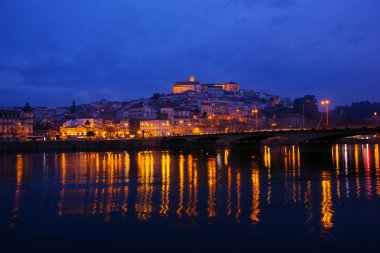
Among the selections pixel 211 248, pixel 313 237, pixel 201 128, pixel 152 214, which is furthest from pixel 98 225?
pixel 201 128

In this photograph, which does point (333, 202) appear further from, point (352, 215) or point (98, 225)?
point (98, 225)

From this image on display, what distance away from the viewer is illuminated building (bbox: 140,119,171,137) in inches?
6353

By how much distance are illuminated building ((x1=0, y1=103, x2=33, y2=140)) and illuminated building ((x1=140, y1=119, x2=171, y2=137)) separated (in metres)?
40.2

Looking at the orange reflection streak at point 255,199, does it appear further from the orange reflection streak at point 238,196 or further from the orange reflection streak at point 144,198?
the orange reflection streak at point 144,198

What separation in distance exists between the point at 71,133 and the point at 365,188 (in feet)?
503

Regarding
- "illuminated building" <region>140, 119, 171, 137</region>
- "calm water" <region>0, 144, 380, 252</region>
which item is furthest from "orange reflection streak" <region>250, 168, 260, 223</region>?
"illuminated building" <region>140, 119, 171, 137</region>

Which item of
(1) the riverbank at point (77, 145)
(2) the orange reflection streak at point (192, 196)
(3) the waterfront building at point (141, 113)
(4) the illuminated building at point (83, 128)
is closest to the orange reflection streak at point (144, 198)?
(2) the orange reflection streak at point (192, 196)

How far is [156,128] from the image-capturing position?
536 ft

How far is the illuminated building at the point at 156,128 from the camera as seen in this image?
161 m

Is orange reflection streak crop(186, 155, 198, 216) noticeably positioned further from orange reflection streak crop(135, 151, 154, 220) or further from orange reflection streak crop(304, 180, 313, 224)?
orange reflection streak crop(304, 180, 313, 224)

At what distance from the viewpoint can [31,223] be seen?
731 inches

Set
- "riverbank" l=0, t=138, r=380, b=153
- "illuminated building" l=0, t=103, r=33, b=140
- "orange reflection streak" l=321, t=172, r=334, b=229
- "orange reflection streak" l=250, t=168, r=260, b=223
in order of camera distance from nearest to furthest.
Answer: "orange reflection streak" l=321, t=172, r=334, b=229
"orange reflection streak" l=250, t=168, r=260, b=223
"riverbank" l=0, t=138, r=380, b=153
"illuminated building" l=0, t=103, r=33, b=140

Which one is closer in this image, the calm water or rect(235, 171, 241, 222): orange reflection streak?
the calm water

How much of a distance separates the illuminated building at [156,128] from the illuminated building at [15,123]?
4022cm
